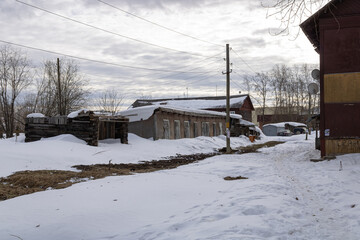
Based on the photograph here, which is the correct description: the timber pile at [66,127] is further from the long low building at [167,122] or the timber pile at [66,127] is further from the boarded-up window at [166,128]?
the boarded-up window at [166,128]

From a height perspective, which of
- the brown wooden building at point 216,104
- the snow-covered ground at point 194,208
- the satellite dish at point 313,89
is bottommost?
the snow-covered ground at point 194,208

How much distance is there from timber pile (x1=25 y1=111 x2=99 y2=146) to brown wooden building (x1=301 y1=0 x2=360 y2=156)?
41.6ft

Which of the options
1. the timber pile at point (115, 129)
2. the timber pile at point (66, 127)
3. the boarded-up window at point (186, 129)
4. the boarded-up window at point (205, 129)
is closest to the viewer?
the timber pile at point (66, 127)

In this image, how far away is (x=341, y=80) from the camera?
15180 millimetres

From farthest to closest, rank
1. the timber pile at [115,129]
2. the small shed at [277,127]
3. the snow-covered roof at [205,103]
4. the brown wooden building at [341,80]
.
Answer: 1. the small shed at [277,127]
2. the snow-covered roof at [205,103]
3. the timber pile at [115,129]
4. the brown wooden building at [341,80]

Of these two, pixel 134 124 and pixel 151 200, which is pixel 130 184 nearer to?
pixel 151 200

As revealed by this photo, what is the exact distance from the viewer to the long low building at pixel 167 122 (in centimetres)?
2453

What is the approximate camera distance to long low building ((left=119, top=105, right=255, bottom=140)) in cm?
2453

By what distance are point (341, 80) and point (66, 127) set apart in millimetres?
15821

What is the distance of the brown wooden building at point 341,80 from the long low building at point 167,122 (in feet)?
41.5

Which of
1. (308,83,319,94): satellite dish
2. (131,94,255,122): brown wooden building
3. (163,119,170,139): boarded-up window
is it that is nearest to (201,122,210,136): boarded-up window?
(163,119,170,139): boarded-up window

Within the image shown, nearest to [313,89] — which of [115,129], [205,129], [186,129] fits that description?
[115,129]

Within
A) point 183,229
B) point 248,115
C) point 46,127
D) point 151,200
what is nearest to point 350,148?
point 151,200

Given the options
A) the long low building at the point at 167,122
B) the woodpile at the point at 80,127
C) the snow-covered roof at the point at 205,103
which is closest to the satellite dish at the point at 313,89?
the long low building at the point at 167,122
